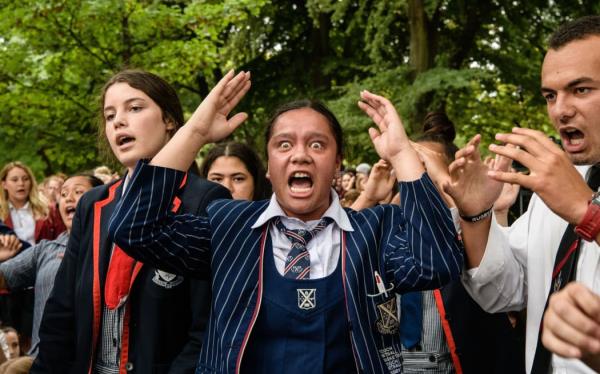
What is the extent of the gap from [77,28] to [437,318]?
33.4 ft

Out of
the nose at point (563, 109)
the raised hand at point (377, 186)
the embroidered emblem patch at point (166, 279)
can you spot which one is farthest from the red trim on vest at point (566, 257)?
the raised hand at point (377, 186)

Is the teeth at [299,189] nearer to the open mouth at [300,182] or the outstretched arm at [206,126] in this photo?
the open mouth at [300,182]

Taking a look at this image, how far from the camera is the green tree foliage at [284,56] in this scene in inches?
476

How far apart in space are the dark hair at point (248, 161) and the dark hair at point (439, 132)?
1.15m

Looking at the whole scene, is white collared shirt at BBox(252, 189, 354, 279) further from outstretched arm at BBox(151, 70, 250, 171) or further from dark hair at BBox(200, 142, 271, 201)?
dark hair at BBox(200, 142, 271, 201)

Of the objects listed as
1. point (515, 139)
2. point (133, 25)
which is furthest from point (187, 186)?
point (133, 25)

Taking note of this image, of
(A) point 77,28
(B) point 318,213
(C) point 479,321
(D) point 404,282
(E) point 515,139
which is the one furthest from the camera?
(A) point 77,28

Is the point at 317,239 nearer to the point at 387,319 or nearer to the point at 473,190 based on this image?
the point at 387,319

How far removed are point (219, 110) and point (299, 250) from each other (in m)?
0.69

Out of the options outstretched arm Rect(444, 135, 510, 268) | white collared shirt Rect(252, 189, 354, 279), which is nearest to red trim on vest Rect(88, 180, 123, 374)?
white collared shirt Rect(252, 189, 354, 279)

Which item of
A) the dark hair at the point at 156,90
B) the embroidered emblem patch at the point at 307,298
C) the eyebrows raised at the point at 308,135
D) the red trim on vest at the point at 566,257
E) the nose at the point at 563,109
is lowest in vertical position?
the embroidered emblem patch at the point at 307,298

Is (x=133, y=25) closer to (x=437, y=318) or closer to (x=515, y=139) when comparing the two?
(x=437, y=318)

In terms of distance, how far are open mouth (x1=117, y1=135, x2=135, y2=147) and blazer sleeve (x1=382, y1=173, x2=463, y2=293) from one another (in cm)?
122

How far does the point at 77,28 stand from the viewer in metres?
12.2
